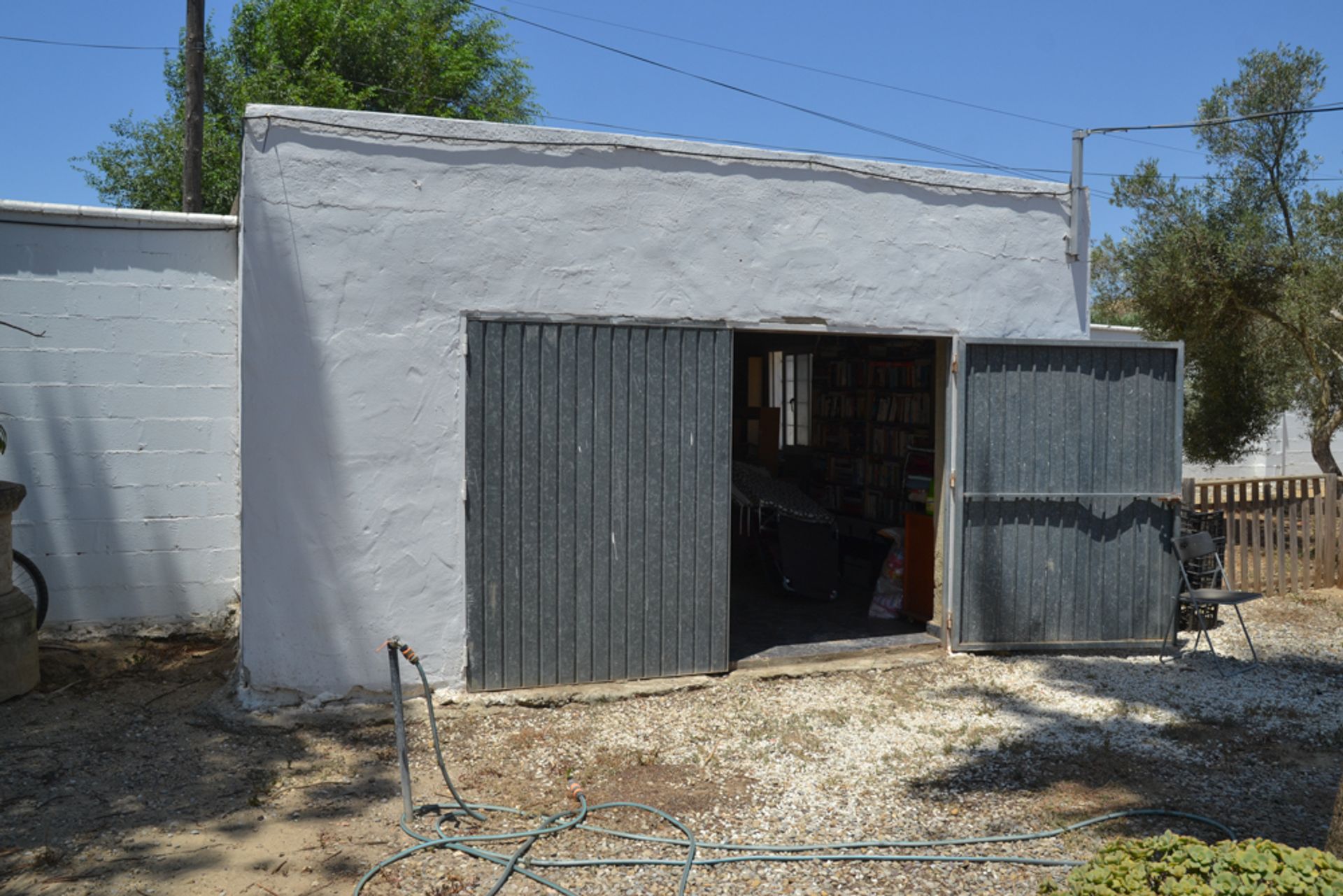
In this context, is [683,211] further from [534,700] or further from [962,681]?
[962,681]

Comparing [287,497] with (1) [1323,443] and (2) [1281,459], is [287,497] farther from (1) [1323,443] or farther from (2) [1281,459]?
(2) [1281,459]

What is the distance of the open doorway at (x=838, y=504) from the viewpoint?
8109 millimetres

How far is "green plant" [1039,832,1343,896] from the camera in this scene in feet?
8.76

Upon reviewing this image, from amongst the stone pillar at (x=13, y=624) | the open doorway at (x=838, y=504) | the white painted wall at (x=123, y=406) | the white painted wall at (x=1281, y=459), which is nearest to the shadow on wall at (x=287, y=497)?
the stone pillar at (x=13, y=624)

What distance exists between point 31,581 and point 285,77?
1445 cm

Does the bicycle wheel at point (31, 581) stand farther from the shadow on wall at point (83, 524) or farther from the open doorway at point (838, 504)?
the open doorway at point (838, 504)

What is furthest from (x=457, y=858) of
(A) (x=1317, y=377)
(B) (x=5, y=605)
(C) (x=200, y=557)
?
(A) (x=1317, y=377)

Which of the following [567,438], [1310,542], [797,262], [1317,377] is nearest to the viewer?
[567,438]

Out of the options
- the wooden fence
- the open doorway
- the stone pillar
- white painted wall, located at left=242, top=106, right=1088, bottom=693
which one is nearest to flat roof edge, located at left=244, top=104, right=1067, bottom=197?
white painted wall, located at left=242, top=106, right=1088, bottom=693

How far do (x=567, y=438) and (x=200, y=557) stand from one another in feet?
9.13

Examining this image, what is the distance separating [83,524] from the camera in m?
6.84

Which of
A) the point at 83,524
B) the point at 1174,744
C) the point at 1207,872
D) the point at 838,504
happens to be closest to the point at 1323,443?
the point at 838,504

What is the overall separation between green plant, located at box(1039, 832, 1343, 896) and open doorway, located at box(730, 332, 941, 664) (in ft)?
13.6

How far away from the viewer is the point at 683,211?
648 cm
